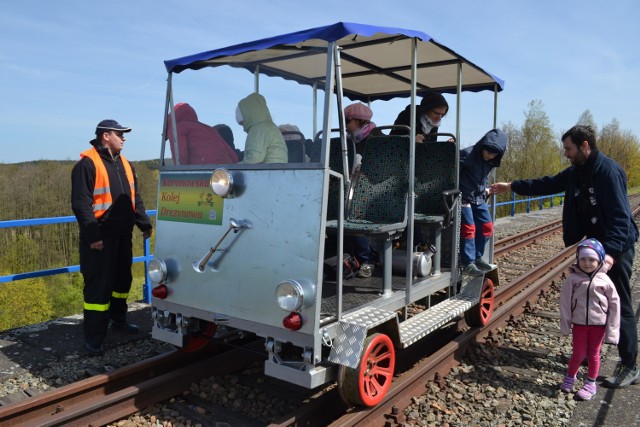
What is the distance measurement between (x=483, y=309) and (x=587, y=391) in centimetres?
152

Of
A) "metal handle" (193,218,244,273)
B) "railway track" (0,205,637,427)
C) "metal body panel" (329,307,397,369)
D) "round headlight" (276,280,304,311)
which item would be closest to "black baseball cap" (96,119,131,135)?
"metal handle" (193,218,244,273)

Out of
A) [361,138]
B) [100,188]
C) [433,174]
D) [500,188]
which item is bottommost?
[100,188]

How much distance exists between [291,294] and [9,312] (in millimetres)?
27857

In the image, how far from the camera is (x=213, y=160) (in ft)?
12.5

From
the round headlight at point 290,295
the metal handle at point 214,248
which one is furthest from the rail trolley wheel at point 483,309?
the metal handle at point 214,248

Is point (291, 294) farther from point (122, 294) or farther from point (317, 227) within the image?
point (122, 294)

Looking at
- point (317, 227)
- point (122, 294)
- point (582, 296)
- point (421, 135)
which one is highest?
point (421, 135)

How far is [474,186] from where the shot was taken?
516 cm

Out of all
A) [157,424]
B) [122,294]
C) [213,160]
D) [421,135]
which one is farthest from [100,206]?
[421,135]

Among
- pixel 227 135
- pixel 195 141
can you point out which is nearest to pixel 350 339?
pixel 227 135

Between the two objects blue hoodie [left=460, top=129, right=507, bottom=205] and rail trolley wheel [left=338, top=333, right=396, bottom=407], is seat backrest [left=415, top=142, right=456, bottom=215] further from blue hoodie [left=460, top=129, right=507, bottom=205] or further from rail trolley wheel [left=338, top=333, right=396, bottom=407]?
rail trolley wheel [left=338, top=333, right=396, bottom=407]

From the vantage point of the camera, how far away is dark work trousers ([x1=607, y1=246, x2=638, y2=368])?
164 inches

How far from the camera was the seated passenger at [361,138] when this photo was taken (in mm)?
4875

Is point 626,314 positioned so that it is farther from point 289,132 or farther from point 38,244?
point 38,244
